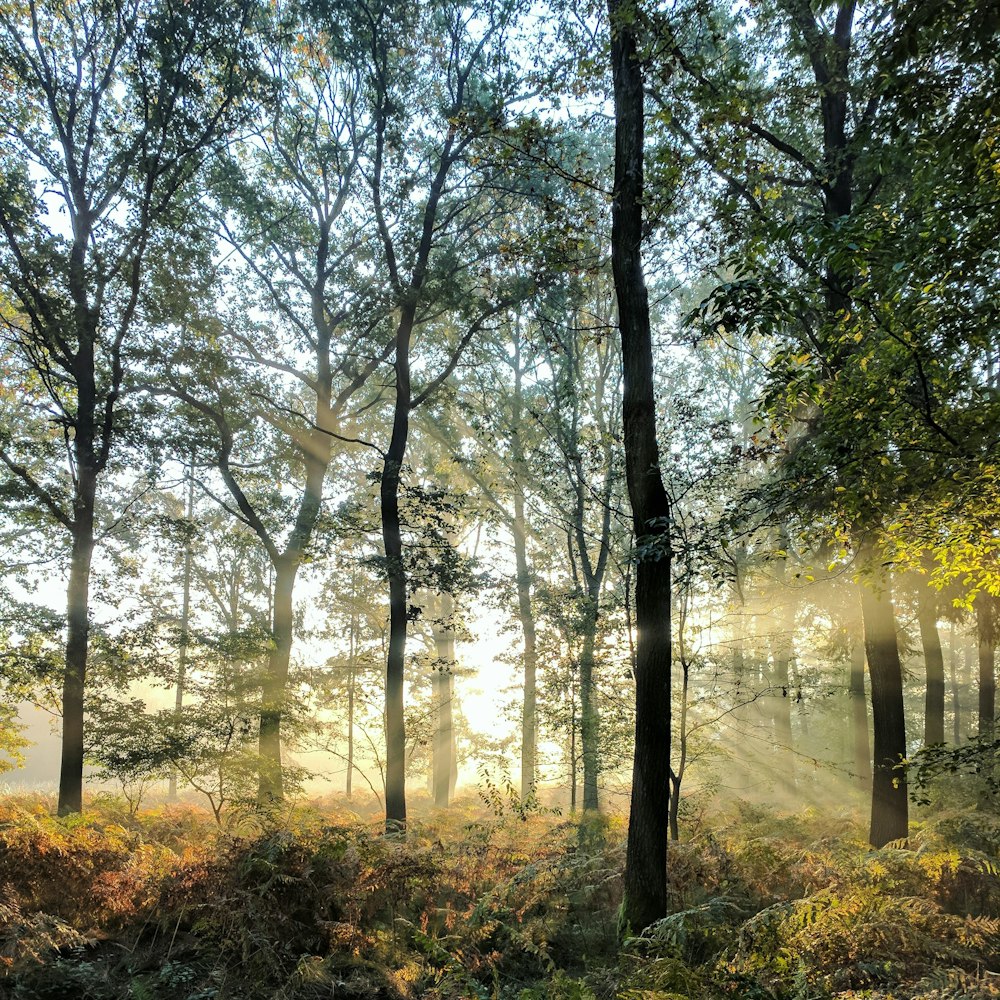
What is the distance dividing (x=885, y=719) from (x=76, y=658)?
44.1 ft

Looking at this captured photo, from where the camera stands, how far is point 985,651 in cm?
1465

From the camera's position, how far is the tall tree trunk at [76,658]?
10031mm

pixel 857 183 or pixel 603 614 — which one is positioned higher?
pixel 857 183

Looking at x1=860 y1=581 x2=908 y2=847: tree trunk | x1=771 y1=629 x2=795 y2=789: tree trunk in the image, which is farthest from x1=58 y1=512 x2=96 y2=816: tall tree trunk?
x1=771 y1=629 x2=795 y2=789: tree trunk

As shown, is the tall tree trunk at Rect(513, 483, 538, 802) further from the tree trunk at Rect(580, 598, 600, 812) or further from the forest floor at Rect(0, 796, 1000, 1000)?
the forest floor at Rect(0, 796, 1000, 1000)

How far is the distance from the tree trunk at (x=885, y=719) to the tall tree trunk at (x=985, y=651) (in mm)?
2224

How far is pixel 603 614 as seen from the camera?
14062 millimetres

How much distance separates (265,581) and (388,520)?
48.1 feet

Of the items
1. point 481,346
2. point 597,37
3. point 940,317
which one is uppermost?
point 481,346

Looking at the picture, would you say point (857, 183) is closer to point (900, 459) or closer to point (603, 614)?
point (900, 459)

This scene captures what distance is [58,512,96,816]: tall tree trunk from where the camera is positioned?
32.9 feet

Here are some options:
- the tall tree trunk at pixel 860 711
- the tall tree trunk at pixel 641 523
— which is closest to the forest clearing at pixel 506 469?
the tall tree trunk at pixel 641 523

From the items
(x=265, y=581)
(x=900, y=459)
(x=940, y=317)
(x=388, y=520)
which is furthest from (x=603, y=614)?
(x=265, y=581)

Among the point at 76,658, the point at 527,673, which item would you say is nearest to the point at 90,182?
the point at 76,658
